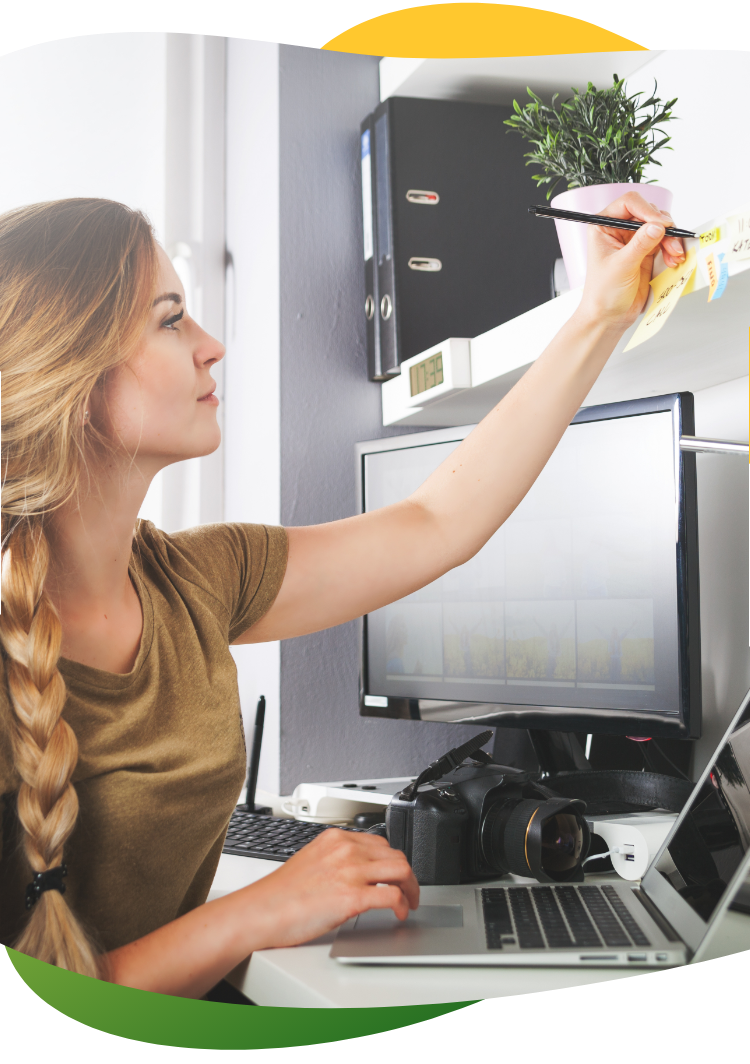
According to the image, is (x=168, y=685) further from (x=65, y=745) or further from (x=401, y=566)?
(x=401, y=566)

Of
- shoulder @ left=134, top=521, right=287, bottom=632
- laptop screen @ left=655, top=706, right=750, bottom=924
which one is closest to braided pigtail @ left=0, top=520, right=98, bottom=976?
shoulder @ left=134, top=521, right=287, bottom=632

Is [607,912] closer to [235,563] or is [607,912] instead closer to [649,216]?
[235,563]

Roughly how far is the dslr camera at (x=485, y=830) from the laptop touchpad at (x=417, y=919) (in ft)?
0.12

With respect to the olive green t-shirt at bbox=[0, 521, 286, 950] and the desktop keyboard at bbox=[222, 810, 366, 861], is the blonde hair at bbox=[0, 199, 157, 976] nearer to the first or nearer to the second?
the olive green t-shirt at bbox=[0, 521, 286, 950]

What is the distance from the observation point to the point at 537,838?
514mm

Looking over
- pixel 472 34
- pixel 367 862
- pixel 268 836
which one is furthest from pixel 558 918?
pixel 472 34

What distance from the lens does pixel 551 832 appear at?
523 millimetres

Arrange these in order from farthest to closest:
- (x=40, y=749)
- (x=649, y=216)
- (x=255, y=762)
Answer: (x=255, y=762), (x=649, y=216), (x=40, y=749)

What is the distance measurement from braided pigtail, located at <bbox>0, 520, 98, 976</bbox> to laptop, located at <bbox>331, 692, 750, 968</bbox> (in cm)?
14

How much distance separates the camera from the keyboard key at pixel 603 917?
1.45 ft

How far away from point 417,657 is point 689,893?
29 centimetres

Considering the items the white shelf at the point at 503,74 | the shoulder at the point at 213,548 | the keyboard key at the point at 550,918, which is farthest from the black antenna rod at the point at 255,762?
the white shelf at the point at 503,74

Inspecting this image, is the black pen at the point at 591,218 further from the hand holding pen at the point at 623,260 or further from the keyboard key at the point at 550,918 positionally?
the keyboard key at the point at 550,918

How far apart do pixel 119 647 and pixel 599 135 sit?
17.4 inches
